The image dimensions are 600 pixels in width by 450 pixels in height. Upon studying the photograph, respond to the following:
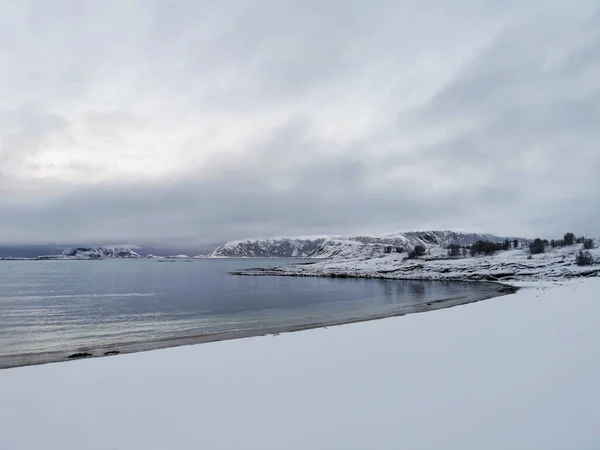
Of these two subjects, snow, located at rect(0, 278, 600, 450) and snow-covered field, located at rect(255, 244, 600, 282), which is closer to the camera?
snow, located at rect(0, 278, 600, 450)

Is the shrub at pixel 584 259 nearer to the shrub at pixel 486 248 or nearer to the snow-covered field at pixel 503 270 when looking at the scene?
the snow-covered field at pixel 503 270

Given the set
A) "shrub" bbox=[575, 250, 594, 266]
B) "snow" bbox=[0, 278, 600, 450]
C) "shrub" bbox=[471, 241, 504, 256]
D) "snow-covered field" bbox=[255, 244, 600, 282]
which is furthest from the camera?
"shrub" bbox=[471, 241, 504, 256]

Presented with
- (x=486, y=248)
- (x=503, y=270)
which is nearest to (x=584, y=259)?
(x=503, y=270)

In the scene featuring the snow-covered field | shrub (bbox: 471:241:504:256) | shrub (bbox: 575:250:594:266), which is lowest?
the snow-covered field

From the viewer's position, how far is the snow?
7.04m

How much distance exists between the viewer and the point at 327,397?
9219 mm

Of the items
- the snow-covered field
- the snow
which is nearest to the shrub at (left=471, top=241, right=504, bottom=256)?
the snow-covered field

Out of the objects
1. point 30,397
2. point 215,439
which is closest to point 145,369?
point 30,397

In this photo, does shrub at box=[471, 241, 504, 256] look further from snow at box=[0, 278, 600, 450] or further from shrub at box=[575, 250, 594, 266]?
snow at box=[0, 278, 600, 450]

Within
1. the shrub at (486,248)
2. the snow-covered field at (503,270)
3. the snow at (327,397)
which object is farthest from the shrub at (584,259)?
the snow at (327,397)

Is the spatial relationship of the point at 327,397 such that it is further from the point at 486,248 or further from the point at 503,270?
the point at 486,248

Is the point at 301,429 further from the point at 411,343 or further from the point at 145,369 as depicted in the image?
the point at 411,343

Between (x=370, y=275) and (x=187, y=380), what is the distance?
9385 cm

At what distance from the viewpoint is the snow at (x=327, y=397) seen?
23.1ft
